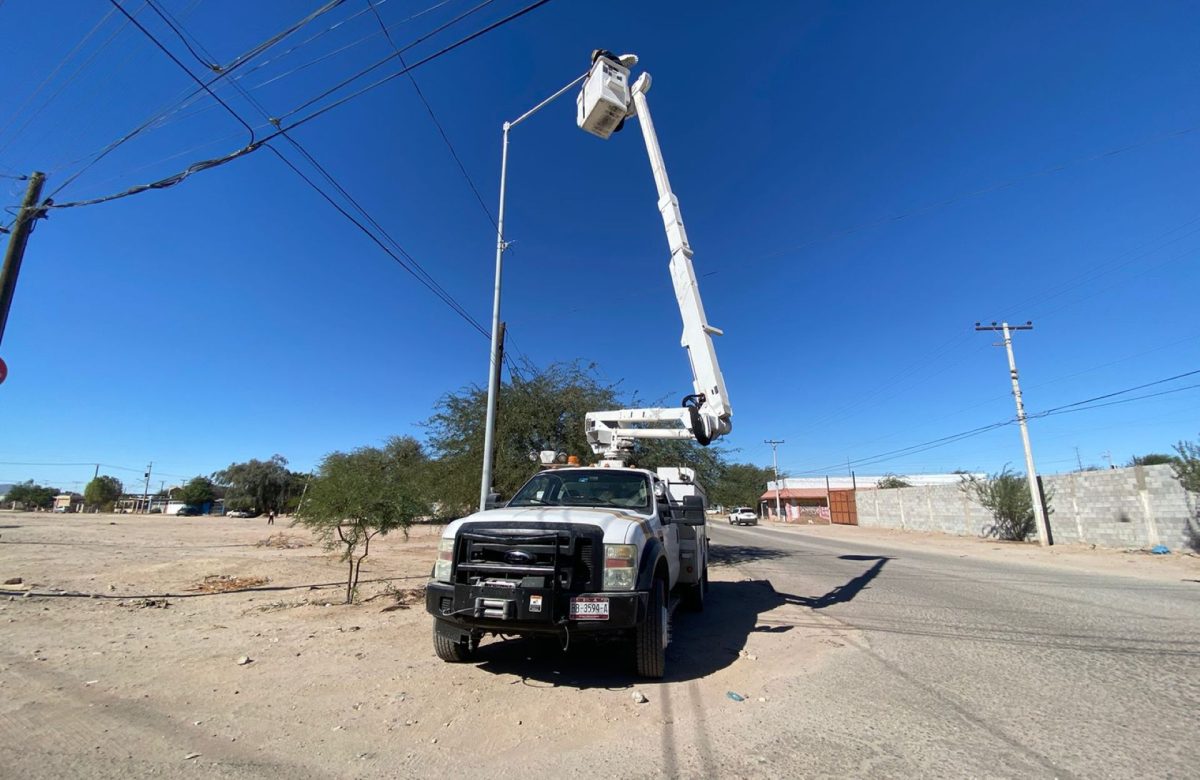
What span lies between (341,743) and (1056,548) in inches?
1168

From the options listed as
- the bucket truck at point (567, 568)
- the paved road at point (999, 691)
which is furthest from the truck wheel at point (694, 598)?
the paved road at point (999, 691)

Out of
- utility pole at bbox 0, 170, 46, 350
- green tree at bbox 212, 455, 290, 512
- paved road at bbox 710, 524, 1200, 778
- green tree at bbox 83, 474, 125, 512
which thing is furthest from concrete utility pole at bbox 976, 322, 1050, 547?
green tree at bbox 83, 474, 125, 512

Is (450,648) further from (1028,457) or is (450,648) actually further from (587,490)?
(1028,457)

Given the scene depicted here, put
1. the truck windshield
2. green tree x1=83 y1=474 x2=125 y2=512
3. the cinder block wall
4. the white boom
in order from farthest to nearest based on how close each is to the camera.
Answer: green tree x1=83 y1=474 x2=125 y2=512, the cinder block wall, the white boom, the truck windshield

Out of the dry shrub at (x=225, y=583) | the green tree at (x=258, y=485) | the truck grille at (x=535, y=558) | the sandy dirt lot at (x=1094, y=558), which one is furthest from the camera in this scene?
the green tree at (x=258, y=485)

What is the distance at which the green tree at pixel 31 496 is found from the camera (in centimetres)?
7612

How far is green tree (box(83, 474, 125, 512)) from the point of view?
72250 mm

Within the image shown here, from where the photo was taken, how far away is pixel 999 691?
4.26 meters

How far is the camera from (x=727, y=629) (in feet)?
22.0

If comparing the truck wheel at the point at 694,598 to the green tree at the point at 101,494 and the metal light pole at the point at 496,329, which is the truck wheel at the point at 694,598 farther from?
the green tree at the point at 101,494

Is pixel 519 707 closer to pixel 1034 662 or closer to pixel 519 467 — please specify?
pixel 1034 662

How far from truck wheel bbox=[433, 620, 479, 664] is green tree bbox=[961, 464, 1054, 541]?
30606 mm

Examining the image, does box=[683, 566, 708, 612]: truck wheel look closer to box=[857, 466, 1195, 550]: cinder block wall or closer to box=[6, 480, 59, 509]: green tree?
box=[857, 466, 1195, 550]: cinder block wall

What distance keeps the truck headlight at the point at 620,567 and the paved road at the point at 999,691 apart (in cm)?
137
